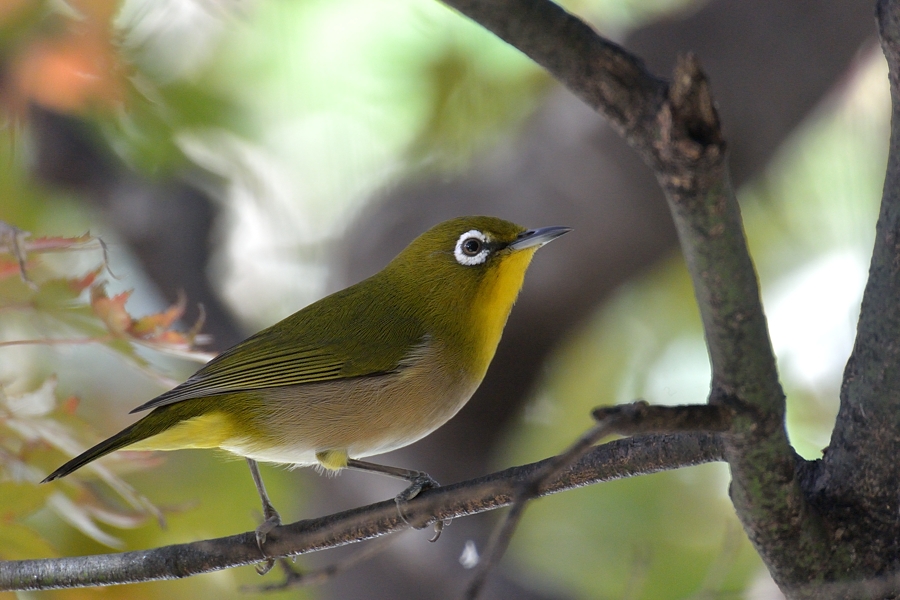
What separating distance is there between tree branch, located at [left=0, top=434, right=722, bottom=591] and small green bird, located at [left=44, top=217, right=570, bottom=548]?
0.36 m

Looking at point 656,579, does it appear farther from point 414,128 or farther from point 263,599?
point 414,128

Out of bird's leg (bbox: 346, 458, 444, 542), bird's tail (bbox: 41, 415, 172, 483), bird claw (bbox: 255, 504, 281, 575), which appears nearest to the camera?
bird claw (bbox: 255, 504, 281, 575)

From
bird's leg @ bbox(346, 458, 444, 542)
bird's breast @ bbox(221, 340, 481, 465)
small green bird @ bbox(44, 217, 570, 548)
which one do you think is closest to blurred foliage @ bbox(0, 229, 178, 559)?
small green bird @ bbox(44, 217, 570, 548)

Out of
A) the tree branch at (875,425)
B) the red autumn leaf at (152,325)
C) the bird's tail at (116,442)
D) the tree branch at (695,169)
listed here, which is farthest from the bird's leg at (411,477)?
the tree branch at (695,169)

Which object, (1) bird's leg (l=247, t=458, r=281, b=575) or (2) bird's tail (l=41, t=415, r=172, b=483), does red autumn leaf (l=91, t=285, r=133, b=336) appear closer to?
(2) bird's tail (l=41, t=415, r=172, b=483)

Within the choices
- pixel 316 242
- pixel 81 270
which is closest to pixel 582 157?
pixel 316 242

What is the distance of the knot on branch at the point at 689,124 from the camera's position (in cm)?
100

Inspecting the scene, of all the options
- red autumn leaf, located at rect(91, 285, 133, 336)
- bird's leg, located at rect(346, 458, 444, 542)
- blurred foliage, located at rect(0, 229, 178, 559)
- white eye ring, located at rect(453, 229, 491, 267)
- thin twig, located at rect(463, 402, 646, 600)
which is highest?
white eye ring, located at rect(453, 229, 491, 267)

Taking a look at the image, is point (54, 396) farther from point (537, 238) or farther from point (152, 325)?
point (537, 238)

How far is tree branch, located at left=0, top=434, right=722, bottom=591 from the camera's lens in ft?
5.30

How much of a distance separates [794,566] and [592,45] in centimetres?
95

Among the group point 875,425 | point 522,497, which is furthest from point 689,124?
point 875,425

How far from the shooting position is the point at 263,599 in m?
4.16

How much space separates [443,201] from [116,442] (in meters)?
2.71
